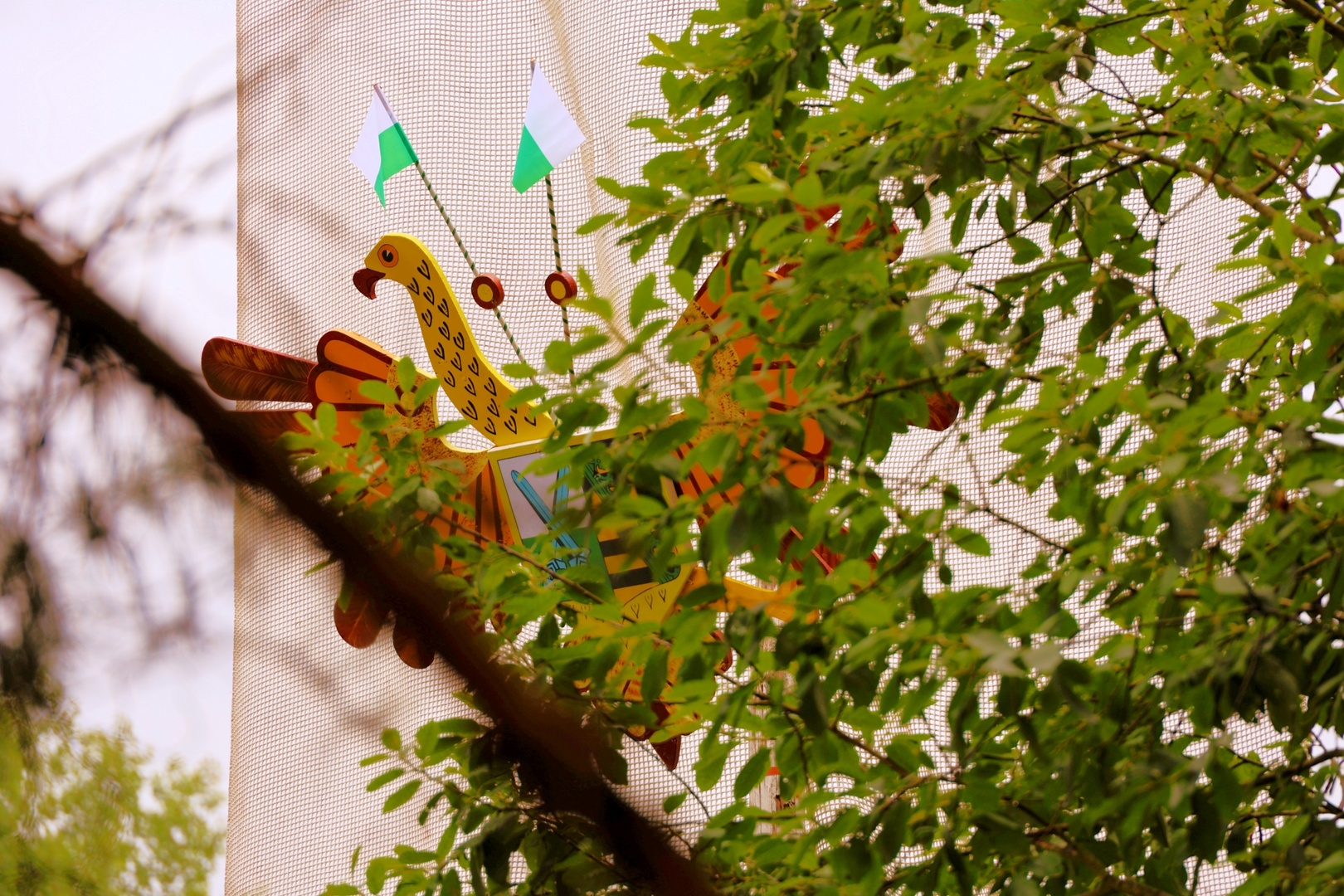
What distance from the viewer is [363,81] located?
4348 millimetres

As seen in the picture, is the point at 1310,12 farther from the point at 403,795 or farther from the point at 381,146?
the point at 381,146

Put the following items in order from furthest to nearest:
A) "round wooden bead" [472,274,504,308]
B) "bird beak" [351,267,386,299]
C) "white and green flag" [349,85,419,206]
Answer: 1. "white and green flag" [349,85,419,206]
2. "bird beak" [351,267,386,299]
3. "round wooden bead" [472,274,504,308]

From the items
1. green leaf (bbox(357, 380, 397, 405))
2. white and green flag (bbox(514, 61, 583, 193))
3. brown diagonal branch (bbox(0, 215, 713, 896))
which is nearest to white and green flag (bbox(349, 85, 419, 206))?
white and green flag (bbox(514, 61, 583, 193))

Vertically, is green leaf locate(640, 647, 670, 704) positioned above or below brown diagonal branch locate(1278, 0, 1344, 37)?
below

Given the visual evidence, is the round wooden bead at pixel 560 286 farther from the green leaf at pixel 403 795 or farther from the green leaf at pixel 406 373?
the green leaf at pixel 403 795

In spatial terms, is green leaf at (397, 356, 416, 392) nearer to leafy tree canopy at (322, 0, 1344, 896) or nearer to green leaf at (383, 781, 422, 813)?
leafy tree canopy at (322, 0, 1344, 896)

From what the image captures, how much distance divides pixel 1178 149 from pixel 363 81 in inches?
131

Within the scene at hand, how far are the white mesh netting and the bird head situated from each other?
508mm

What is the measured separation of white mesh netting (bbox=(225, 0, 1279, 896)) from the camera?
3914 millimetres

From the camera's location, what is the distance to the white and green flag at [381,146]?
146 inches

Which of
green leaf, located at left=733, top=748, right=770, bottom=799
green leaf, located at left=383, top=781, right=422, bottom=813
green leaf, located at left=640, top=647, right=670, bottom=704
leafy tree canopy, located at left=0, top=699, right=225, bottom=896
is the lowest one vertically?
leafy tree canopy, located at left=0, top=699, right=225, bottom=896

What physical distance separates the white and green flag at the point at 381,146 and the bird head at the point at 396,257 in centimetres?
53

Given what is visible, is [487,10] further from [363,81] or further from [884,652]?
[884,652]

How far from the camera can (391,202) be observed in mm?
4219
